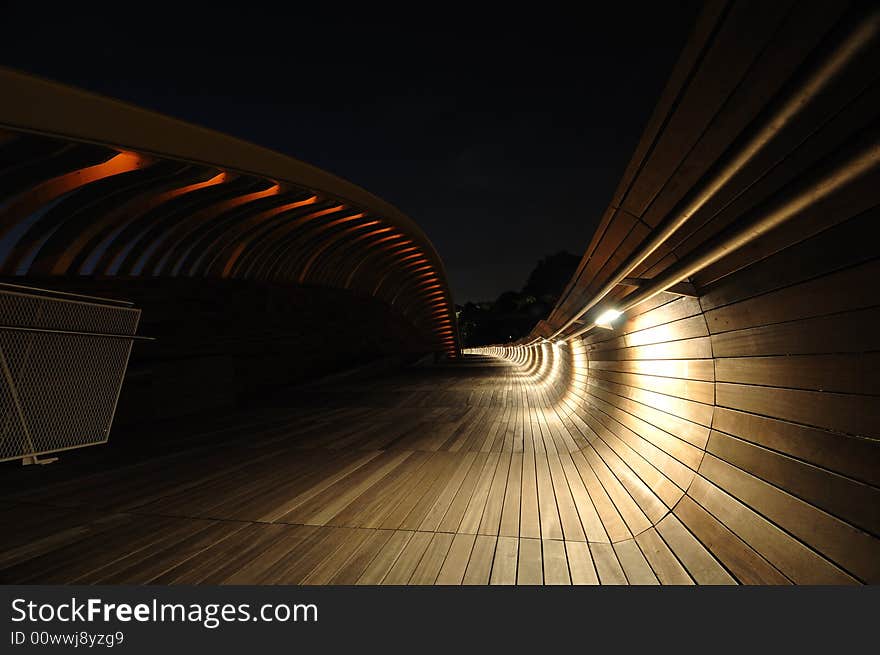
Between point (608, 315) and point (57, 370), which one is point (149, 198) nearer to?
point (57, 370)

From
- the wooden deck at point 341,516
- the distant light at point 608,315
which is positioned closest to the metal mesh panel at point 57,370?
the wooden deck at point 341,516

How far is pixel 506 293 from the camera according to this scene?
412 ft

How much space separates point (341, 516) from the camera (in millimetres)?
2848

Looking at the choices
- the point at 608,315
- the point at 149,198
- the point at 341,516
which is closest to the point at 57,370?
the point at 149,198

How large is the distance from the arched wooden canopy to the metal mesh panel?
2.23 m

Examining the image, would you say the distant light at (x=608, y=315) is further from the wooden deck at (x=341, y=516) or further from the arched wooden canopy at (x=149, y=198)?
the arched wooden canopy at (x=149, y=198)

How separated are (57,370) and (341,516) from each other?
4.93 metres

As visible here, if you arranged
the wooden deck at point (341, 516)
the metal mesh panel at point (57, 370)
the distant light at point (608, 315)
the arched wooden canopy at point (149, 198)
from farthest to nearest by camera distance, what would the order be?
1. the arched wooden canopy at point (149, 198)
2. the metal mesh panel at point (57, 370)
3. the distant light at point (608, 315)
4. the wooden deck at point (341, 516)

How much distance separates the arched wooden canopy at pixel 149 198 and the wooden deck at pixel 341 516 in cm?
431

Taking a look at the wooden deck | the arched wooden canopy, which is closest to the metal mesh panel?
the wooden deck

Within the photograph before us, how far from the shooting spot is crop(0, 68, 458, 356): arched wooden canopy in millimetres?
5133

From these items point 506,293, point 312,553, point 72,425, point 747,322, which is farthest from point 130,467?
point 506,293

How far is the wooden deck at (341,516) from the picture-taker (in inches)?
82.5

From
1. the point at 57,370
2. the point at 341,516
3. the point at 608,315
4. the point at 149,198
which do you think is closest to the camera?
the point at 341,516
